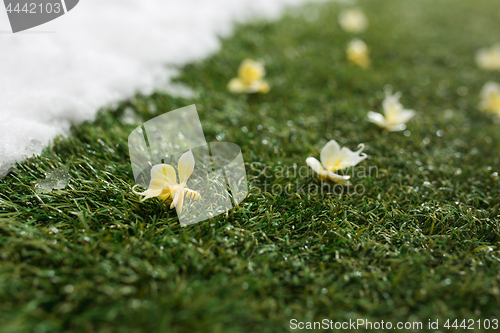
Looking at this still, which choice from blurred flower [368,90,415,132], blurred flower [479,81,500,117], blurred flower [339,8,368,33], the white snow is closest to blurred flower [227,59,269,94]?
the white snow

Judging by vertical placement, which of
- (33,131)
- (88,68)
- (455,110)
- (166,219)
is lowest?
(455,110)

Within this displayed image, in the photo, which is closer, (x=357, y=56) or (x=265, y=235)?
(x=265, y=235)

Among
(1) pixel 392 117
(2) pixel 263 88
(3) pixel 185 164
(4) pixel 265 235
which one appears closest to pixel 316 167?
(4) pixel 265 235

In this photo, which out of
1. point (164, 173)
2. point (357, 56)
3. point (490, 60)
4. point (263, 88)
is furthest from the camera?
point (490, 60)

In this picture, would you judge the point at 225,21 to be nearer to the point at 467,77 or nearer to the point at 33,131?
the point at 33,131

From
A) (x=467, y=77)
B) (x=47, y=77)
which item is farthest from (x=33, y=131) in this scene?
(x=467, y=77)

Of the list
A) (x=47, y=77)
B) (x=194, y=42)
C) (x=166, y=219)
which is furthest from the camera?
(x=194, y=42)

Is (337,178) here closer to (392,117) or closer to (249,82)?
(392,117)
